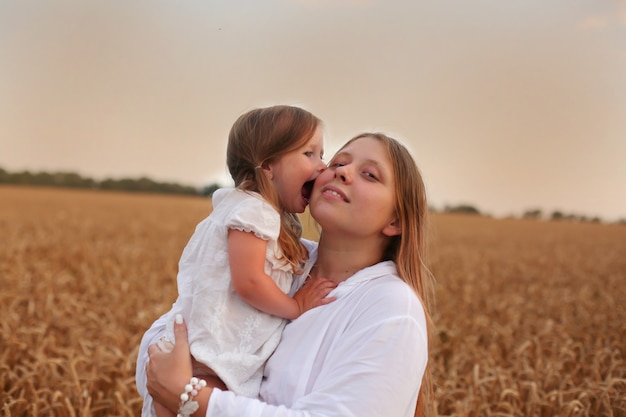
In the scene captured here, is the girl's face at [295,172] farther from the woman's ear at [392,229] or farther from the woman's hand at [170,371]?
the woman's hand at [170,371]

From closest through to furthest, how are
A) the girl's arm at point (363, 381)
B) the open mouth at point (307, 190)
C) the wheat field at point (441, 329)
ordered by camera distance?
1. the girl's arm at point (363, 381)
2. the open mouth at point (307, 190)
3. the wheat field at point (441, 329)

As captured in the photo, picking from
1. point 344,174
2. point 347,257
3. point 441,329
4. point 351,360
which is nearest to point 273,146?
point 344,174

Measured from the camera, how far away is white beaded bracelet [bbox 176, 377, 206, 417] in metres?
2.02

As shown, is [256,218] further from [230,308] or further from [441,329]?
[441,329]

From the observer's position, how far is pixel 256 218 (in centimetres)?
226

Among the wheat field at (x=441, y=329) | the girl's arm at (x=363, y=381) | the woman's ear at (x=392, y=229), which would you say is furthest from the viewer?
the wheat field at (x=441, y=329)

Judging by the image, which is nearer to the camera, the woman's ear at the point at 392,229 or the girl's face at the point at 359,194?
the girl's face at the point at 359,194

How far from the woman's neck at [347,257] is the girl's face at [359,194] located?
3.5 inches

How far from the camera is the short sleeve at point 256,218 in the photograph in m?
2.24

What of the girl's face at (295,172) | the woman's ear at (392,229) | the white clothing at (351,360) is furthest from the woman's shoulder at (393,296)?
the girl's face at (295,172)

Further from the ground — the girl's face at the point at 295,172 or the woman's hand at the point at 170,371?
the girl's face at the point at 295,172

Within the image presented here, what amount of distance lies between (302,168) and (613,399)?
3099 millimetres

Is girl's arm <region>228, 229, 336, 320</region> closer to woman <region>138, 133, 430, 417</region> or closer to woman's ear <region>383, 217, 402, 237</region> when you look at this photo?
woman <region>138, 133, 430, 417</region>

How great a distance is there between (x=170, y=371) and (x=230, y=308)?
1.00 ft
